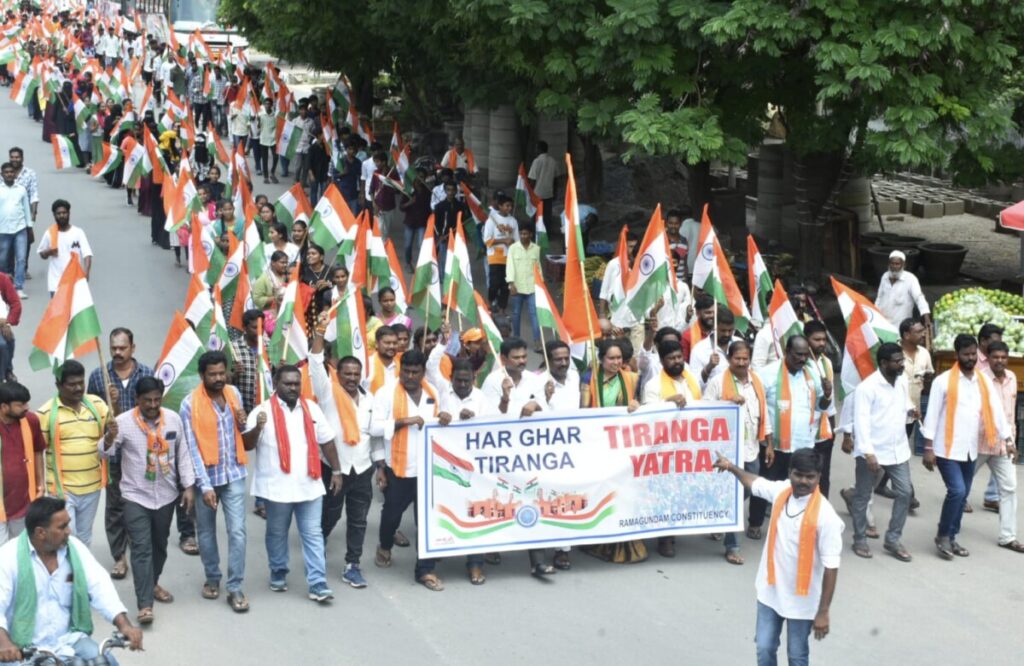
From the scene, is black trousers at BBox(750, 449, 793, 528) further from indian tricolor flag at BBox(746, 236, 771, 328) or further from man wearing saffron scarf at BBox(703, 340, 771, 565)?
indian tricolor flag at BBox(746, 236, 771, 328)

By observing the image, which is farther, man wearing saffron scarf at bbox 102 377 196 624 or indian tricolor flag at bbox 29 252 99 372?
indian tricolor flag at bbox 29 252 99 372

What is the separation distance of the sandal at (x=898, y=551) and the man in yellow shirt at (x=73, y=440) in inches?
207

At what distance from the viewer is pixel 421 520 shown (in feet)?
33.1

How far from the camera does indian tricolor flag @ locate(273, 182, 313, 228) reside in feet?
56.3

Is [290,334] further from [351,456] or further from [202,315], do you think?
[351,456]

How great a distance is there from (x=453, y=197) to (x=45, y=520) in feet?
38.9

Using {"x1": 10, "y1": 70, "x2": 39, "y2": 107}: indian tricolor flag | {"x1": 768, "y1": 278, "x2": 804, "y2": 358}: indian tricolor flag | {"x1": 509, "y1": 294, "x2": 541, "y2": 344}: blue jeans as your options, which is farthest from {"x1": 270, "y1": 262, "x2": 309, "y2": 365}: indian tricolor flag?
{"x1": 10, "y1": 70, "x2": 39, "y2": 107}: indian tricolor flag

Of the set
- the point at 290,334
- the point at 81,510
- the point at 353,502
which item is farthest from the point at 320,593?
the point at 290,334

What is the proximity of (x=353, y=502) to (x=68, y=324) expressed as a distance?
85.1 inches

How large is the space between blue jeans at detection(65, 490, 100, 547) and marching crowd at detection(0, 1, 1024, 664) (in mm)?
12

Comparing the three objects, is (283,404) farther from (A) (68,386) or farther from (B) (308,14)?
(B) (308,14)

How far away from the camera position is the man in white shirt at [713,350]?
11445 millimetres

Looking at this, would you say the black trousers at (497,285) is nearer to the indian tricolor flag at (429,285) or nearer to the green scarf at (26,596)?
the indian tricolor flag at (429,285)

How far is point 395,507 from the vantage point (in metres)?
10.3
